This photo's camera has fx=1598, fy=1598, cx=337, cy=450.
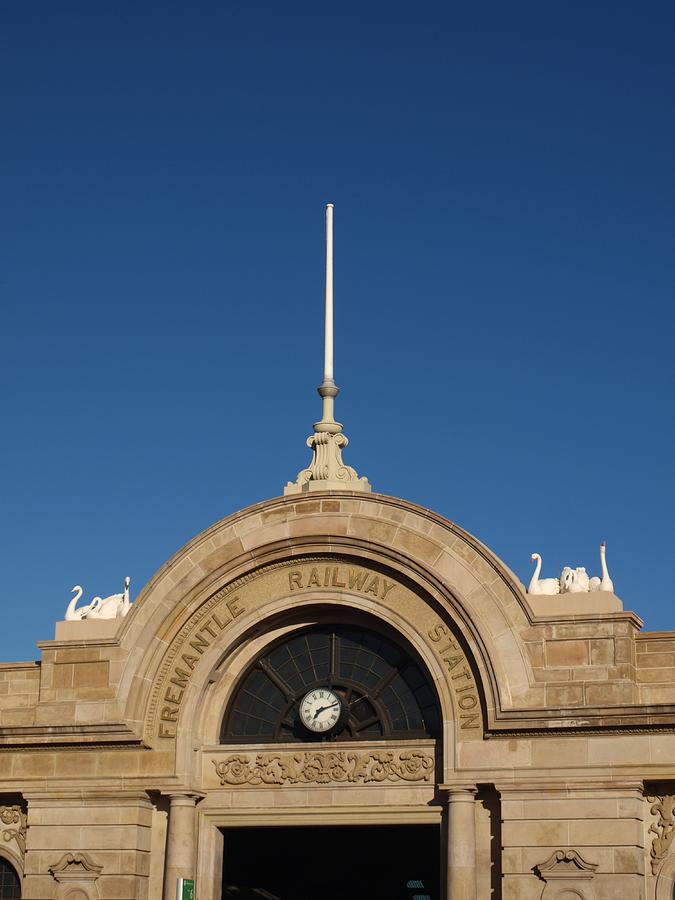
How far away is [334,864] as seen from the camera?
35.1 m

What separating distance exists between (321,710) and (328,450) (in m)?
5.16

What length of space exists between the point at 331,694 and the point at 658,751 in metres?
6.36

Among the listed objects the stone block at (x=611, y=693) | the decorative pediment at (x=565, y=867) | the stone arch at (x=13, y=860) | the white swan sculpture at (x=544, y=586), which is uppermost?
the white swan sculpture at (x=544, y=586)

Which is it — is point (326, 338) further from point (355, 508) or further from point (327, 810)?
point (327, 810)

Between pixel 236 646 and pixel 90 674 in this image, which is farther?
pixel 90 674

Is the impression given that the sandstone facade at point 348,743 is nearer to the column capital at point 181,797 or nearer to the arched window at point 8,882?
the column capital at point 181,797

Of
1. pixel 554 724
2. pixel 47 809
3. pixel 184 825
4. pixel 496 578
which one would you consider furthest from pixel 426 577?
pixel 47 809

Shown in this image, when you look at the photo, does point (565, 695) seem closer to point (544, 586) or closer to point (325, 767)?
point (544, 586)

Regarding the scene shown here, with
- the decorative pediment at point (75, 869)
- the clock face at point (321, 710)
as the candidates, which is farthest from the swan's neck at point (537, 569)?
the decorative pediment at point (75, 869)

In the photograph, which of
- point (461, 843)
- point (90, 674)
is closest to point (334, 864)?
point (90, 674)

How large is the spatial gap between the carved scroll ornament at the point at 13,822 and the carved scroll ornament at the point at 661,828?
39.6ft

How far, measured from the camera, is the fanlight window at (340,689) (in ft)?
97.7

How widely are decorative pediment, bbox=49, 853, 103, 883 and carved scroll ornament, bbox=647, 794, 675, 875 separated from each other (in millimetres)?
10105

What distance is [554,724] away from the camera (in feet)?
89.8
